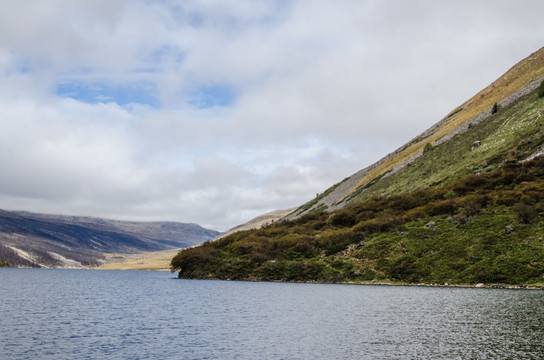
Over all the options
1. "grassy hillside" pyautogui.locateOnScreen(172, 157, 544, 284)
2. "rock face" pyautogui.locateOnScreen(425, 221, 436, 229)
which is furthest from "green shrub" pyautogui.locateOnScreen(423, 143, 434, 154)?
"rock face" pyautogui.locateOnScreen(425, 221, 436, 229)

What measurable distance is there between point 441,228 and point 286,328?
76731 mm

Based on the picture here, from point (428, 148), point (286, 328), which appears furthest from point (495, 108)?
point (286, 328)

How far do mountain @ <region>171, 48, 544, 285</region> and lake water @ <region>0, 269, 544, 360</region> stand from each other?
2245 cm

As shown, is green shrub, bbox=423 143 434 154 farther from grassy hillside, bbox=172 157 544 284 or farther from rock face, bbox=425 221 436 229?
rock face, bbox=425 221 436 229

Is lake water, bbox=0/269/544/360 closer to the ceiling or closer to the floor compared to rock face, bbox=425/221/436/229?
closer to the floor

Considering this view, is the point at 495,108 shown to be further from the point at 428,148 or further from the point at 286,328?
the point at 286,328

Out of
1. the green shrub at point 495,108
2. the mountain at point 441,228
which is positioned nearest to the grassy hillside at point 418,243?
the mountain at point 441,228

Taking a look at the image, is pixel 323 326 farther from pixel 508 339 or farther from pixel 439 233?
pixel 439 233

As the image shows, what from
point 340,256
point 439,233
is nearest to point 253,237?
point 340,256

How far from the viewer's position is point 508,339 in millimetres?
40281

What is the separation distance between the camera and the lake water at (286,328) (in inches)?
1505

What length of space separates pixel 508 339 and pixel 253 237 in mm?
Answer: 124718

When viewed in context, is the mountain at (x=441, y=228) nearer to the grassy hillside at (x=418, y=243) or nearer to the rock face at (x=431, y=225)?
the grassy hillside at (x=418, y=243)

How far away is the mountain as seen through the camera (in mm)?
98312
